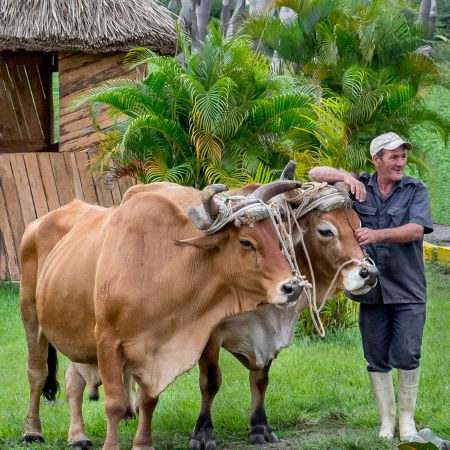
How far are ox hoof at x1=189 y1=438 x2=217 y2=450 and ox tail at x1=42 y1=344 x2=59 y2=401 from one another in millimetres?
1408

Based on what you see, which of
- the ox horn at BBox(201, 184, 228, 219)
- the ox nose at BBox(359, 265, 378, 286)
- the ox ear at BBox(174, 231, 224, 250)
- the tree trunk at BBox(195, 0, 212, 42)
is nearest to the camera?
the ox horn at BBox(201, 184, 228, 219)

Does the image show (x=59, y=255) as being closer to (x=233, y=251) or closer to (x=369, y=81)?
(x=233, y=251)

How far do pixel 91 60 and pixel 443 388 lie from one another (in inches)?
322

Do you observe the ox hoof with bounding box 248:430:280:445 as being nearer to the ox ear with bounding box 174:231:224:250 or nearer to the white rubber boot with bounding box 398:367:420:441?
the white rubber boot with bounding box 398:367:420:441

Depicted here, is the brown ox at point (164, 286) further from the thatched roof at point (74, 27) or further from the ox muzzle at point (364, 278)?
the thatched roof at point (74, 27)

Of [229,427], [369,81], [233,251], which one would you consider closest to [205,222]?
[233,251]

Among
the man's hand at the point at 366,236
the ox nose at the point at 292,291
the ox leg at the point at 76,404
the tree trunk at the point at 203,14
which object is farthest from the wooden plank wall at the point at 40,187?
the tree trunk at the point at 203,14

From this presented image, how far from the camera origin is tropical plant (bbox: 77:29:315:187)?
12930 mm

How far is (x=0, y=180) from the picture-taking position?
1559 cm

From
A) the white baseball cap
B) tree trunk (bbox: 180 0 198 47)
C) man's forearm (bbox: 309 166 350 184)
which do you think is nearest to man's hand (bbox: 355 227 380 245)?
man's forearm (bbox: 309 166 350 184)

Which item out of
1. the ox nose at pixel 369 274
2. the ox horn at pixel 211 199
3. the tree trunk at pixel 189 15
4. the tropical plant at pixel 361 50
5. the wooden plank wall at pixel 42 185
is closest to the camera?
the ox horn at pixel 211 199

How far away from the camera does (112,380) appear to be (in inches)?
286

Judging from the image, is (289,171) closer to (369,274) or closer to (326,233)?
(326,233)

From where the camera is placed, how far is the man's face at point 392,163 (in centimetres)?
794
